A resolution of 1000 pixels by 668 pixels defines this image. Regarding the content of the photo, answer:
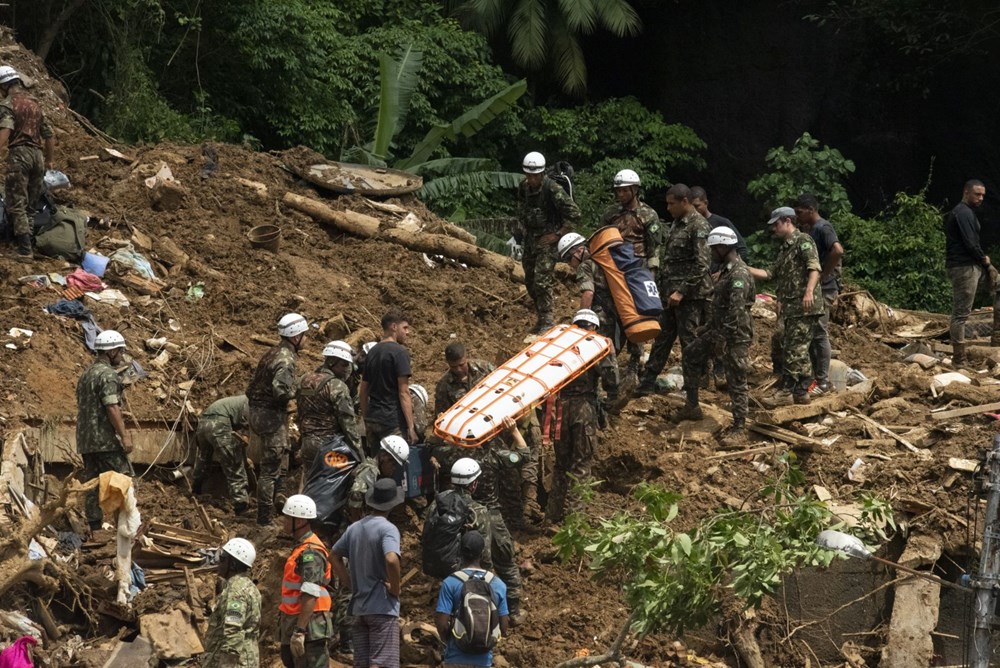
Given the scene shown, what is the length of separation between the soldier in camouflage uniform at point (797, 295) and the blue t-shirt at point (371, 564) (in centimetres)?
519

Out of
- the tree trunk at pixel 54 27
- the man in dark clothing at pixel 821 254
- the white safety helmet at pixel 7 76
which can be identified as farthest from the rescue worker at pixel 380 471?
the tree trunk at pixel 54 27

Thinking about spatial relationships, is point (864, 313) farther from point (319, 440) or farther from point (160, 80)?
point (160, 80)

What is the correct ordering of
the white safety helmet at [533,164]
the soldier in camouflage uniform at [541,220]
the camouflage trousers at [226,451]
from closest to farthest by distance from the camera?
the camouflage trousers at [226,451], the white safety helmet at [533,164], the soldier in camouflage uniform at [541,220]

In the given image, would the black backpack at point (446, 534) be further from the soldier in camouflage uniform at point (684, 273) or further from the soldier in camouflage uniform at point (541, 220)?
the soldier in camouflage uniform at point (541, 220)

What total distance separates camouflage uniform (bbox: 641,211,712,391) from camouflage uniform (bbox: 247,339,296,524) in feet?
12.2

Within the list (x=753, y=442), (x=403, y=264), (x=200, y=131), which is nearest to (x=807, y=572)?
(x=753, y=442)

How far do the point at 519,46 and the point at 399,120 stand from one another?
165 inches

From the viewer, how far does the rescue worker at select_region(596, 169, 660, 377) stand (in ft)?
42.6

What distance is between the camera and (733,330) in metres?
12.4

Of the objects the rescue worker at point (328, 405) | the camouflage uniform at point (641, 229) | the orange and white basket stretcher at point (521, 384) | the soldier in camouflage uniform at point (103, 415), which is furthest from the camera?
the camouflage uniform at point (641, 229)

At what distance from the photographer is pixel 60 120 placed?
58.5 feet

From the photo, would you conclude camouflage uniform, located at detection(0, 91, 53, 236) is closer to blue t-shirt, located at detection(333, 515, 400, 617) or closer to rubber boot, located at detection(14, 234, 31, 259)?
rubber boot, located at detection(14, 234, 31, 259)

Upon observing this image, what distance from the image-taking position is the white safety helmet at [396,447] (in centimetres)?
1027

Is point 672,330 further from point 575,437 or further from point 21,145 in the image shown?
point 21,145
